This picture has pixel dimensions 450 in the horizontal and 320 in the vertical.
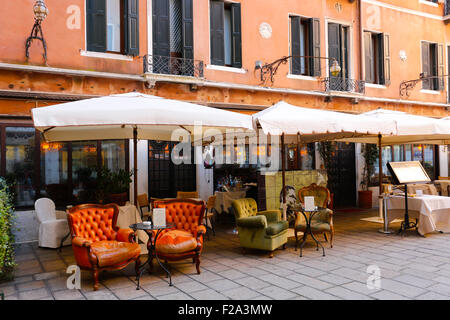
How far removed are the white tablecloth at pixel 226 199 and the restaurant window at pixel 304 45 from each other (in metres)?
4.33

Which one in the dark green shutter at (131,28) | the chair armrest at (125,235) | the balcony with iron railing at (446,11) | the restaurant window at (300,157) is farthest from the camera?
the balcony with iron railing at (446,11)

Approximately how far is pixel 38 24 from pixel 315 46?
7.69 m

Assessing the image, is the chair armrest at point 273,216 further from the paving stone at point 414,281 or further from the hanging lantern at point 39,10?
the hanging lantern at point 39,10

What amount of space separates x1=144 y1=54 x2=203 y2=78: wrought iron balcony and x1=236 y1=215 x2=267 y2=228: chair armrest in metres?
4.61

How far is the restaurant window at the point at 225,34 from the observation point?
9711 mm

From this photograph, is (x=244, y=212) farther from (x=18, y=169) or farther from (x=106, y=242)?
(x=18, y=169)

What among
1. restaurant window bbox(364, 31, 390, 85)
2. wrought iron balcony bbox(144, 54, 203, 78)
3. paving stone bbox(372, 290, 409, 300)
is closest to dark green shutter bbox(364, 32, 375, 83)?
restaurant window bbox(364, 31, 390, 85)

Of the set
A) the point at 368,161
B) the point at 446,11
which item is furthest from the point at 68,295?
the point at 446,11

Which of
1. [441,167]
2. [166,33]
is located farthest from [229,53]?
[441,167]

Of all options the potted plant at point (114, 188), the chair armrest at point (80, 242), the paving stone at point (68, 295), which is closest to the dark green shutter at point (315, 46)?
the potted plant at point (114, 188)

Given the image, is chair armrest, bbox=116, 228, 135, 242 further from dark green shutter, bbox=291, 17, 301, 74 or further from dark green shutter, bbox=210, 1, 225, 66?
dark green shutter, bbox=291, 17, 301, 74

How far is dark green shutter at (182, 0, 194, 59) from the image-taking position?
30.3ft

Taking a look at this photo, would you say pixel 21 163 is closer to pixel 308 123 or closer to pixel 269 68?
pixel 308 123

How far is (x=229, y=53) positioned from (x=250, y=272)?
6.84 metres
